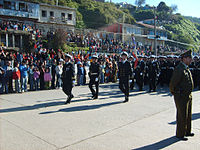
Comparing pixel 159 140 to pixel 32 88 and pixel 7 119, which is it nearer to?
pixel 7 119

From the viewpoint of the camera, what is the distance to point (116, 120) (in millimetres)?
6277

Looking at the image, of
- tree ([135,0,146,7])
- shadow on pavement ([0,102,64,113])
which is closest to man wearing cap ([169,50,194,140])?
shadow on pavement ([0,102,64,113])

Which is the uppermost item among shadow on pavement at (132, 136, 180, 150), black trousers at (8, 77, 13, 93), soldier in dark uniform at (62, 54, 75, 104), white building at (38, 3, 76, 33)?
white building at (38, 3, 76, 33)

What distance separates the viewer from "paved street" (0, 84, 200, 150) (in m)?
4.51

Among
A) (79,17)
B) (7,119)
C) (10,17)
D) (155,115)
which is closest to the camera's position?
(7,119)

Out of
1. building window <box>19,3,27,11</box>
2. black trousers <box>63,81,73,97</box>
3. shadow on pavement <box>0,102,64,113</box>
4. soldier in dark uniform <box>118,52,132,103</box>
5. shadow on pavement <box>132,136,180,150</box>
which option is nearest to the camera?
shadow on pavement <box>132,136,180,150</box>

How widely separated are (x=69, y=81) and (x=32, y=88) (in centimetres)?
465

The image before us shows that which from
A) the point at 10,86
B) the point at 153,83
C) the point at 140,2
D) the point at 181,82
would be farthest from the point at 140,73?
the point at 140,2

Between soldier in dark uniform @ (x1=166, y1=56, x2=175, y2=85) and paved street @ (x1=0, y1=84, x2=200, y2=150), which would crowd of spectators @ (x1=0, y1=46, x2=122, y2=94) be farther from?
soldier in dark uniform @ (x1=166, y1=56, x2=175, y2=85)

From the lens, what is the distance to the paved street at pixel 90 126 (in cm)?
451

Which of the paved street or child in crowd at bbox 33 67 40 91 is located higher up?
child in crowd at bbox 33 67 40 91

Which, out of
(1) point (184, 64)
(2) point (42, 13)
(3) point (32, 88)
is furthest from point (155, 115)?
(2) point (42, 13)

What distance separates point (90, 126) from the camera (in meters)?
5.69

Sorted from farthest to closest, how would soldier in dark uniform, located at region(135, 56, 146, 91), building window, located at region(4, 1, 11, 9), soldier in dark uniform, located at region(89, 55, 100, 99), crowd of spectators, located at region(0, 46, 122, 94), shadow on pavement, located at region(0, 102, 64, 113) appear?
building window, located at region(4, 1, 11, 9), soldier in dark uniform, located at region(135, 56, 146, 91), crowd of spectators, located at region(0, 46, 122, 94), soldier in dark uniform, located at region(89, 55, 100, 99), shadow on pavement, located at region(0, 102, 64, 113)
